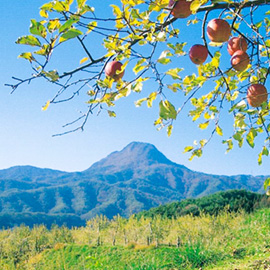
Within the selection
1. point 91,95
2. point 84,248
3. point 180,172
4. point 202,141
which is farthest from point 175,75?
point 180,172

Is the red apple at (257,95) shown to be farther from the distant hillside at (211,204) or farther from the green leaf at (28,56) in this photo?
the distant hillside at (211,204)

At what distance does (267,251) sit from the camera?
586cm

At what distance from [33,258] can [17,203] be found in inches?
3687

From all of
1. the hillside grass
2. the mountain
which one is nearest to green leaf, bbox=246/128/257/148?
the hillside grass

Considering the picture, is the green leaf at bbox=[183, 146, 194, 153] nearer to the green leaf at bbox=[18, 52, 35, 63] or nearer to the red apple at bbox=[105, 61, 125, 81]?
the red apple at bbox=[105, 61, 125, 81]

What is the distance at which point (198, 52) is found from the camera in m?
1.45

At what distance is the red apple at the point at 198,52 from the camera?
145cm

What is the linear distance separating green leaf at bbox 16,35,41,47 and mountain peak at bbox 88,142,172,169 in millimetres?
161777

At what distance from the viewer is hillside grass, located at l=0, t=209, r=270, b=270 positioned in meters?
5.63

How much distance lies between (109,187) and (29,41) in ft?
393

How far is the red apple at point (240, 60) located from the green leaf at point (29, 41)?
0.85 m

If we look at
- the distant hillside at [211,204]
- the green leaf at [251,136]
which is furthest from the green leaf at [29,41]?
the distant hillside at [211,204]

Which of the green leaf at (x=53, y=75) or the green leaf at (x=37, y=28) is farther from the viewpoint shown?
the green leaf at (x=53, y=75)

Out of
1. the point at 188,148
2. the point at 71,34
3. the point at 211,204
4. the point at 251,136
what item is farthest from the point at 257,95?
the point at 211,204
